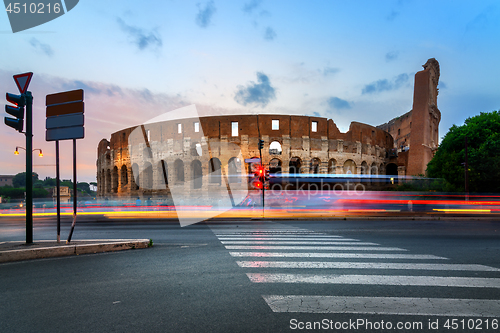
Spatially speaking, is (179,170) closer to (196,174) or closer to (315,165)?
(196,174)

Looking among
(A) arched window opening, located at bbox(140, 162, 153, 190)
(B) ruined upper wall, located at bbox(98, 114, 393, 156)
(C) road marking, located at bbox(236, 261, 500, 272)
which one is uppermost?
(B) ruined upper wall, located at bbox(98, 114, 393, 156)

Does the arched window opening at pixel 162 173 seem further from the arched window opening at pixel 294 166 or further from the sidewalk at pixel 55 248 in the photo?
the sidewalk at pixel 55 248

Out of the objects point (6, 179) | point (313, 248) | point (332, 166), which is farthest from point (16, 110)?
point (6, 179)

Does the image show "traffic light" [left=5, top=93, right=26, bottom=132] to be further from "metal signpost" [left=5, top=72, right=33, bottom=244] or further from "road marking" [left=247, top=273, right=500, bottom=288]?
"road marking" [left=247, top=273, right=500, bottom=288]

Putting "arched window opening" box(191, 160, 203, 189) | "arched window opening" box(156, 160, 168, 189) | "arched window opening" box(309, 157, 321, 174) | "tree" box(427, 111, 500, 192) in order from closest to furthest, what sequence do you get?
"tree" box(427, 111, 500, 192), "arched window opening" box(191, 160, 203, 189), "arched window opening" box(309, 157, 321, 174), "arched window opening" box(156, 160, 168, 189)

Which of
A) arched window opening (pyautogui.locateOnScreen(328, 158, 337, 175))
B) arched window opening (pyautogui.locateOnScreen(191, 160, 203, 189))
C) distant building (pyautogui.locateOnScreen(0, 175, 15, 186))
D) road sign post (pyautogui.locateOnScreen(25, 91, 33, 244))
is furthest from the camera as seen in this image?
distant building (pyautogui.locateOnScreen(0, 175, 15, 186))

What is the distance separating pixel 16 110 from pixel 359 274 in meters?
7.63

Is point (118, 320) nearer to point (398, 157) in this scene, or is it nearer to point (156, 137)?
point (156, 137)

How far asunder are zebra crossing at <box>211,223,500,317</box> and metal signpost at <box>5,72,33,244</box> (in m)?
4.47

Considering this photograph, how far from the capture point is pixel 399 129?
167ft

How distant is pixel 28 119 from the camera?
6.46 metres

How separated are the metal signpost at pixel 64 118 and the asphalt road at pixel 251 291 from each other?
251 cm

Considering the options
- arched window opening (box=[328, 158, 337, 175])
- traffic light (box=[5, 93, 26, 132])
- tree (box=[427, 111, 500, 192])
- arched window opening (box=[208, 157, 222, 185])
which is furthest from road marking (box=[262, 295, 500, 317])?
arched window opening (box=[328, 158, 337, 175])

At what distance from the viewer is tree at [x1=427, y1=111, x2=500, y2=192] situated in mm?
25344
